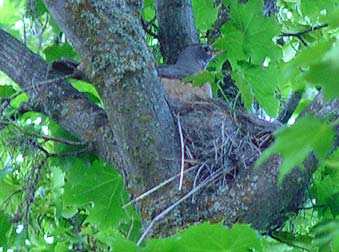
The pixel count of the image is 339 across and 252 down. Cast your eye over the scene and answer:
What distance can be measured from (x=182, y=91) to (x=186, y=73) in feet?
0.19

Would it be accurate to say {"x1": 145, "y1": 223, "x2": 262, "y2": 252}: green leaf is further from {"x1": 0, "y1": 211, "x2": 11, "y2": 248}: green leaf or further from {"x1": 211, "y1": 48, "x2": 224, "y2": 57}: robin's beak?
{"x1": 211, "y1": 48, "x2": 224, "y2": 57}: robin's beak

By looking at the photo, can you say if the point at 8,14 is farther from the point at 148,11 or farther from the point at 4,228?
the point at 4,228

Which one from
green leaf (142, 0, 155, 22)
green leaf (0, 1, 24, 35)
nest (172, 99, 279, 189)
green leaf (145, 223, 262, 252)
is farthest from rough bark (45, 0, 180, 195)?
green leaf (0, 1, 24, 35)

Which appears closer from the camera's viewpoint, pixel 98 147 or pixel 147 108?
pixel 147 108

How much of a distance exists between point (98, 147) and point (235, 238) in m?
0.76

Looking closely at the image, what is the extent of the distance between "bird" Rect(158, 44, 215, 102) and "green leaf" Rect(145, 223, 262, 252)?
88 cm

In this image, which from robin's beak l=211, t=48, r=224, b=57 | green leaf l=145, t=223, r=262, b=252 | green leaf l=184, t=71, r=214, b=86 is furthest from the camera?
robin's beak l=211, t=48, r=224, b=57

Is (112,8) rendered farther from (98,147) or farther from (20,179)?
(20,179)

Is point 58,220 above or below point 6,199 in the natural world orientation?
below

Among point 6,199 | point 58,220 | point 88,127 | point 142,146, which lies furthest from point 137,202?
point 58,220

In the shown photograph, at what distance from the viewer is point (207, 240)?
1094 mm

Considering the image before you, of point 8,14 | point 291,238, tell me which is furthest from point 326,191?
point 8,14

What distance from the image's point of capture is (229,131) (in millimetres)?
1839

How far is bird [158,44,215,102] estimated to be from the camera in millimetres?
2020
